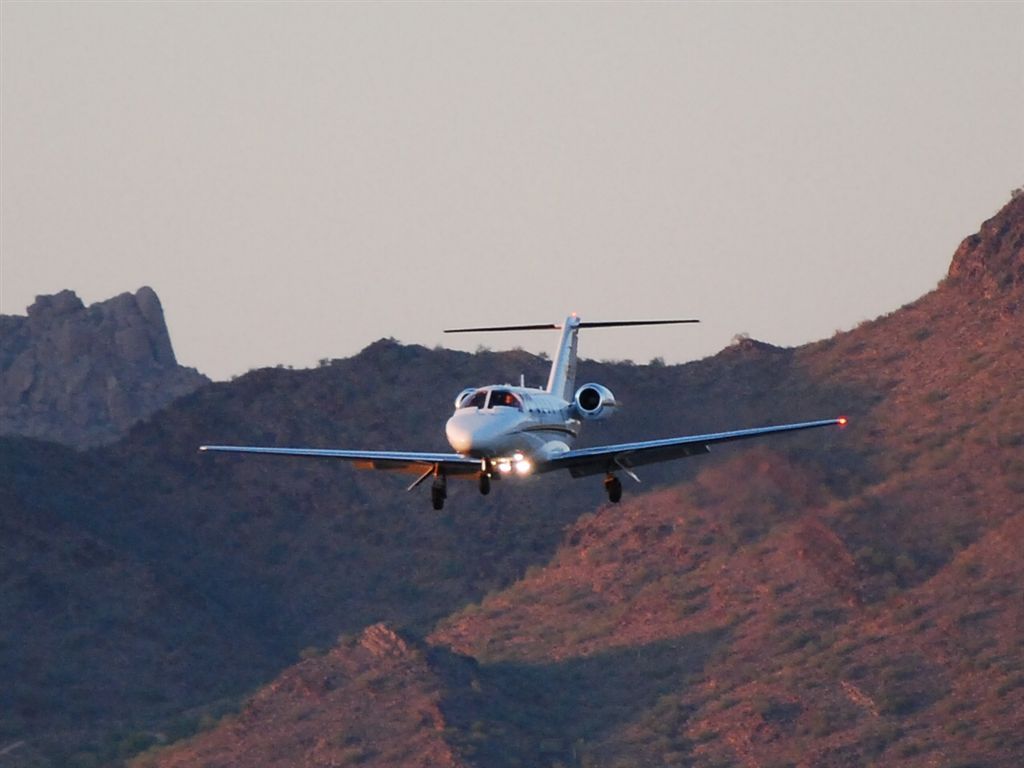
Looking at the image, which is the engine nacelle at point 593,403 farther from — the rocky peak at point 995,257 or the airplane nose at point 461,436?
the rocky peak at point 995,257

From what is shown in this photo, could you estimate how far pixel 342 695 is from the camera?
93438mm

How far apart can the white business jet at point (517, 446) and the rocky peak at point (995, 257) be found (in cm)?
Answer: 6120

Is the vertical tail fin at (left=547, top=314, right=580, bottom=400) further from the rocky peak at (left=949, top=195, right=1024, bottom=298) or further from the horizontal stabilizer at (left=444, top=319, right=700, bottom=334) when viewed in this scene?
the rocky peak at (left=949, top=195, right=1024, bottom=298)

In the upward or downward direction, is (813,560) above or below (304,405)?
below

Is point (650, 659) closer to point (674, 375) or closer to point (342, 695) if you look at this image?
point (342, 695)

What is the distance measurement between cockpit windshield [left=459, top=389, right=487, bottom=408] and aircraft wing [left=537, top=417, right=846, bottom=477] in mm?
2150

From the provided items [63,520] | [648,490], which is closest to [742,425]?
[648,490]

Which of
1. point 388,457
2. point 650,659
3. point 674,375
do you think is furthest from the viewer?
point 674,375

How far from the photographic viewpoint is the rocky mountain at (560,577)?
90188 millimetres

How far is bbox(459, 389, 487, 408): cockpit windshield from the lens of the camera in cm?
5268

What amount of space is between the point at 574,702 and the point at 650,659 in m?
4.09

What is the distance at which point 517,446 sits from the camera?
2064 inches

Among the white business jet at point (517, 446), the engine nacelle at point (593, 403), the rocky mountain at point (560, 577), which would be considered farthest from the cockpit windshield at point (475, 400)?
the rocky mountain at point (560, 577)

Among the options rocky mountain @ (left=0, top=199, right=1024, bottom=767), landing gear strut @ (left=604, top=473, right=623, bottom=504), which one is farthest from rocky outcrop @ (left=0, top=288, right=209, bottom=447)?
landing gear strut @ (left=604, top=473, right=623, bottom=504)
